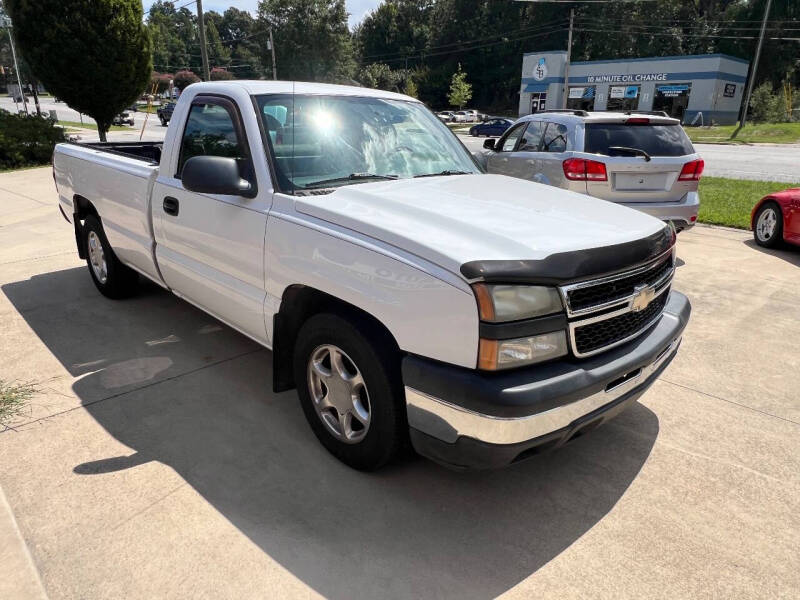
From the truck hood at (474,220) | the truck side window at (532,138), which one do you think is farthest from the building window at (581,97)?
the truck hood at (474,220)

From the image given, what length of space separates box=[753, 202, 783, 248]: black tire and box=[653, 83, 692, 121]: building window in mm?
46698

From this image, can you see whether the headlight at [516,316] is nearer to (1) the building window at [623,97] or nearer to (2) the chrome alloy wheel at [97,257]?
(2) the chrome alloy wheel at [97,257]

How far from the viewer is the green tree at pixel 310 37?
192ft

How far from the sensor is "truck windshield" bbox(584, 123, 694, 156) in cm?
673

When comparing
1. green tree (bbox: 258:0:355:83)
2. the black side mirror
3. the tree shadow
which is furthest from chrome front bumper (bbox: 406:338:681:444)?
green tree (bbox: 258:0:355:83)

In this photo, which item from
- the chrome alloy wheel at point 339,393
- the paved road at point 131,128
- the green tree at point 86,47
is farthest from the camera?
the paved road at point 131,128

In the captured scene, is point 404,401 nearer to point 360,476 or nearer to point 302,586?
point 360,476

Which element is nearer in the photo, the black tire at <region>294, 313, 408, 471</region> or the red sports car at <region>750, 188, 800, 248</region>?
the black tire at <region>294, 313, 408, 471</region>

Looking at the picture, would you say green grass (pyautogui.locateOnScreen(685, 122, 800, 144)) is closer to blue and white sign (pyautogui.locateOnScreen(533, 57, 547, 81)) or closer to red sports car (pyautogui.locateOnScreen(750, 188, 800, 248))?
blue and white sign (pyautogui.locateOnScreen(533, 57, 547, 81))

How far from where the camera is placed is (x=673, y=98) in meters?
50.3

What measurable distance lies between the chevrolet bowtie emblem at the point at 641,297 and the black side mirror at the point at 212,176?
2.03 meters

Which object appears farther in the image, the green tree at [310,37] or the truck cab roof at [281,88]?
the green tree at [310,37]

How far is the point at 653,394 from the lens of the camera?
3.90 metres

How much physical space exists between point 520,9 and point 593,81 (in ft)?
91.7
